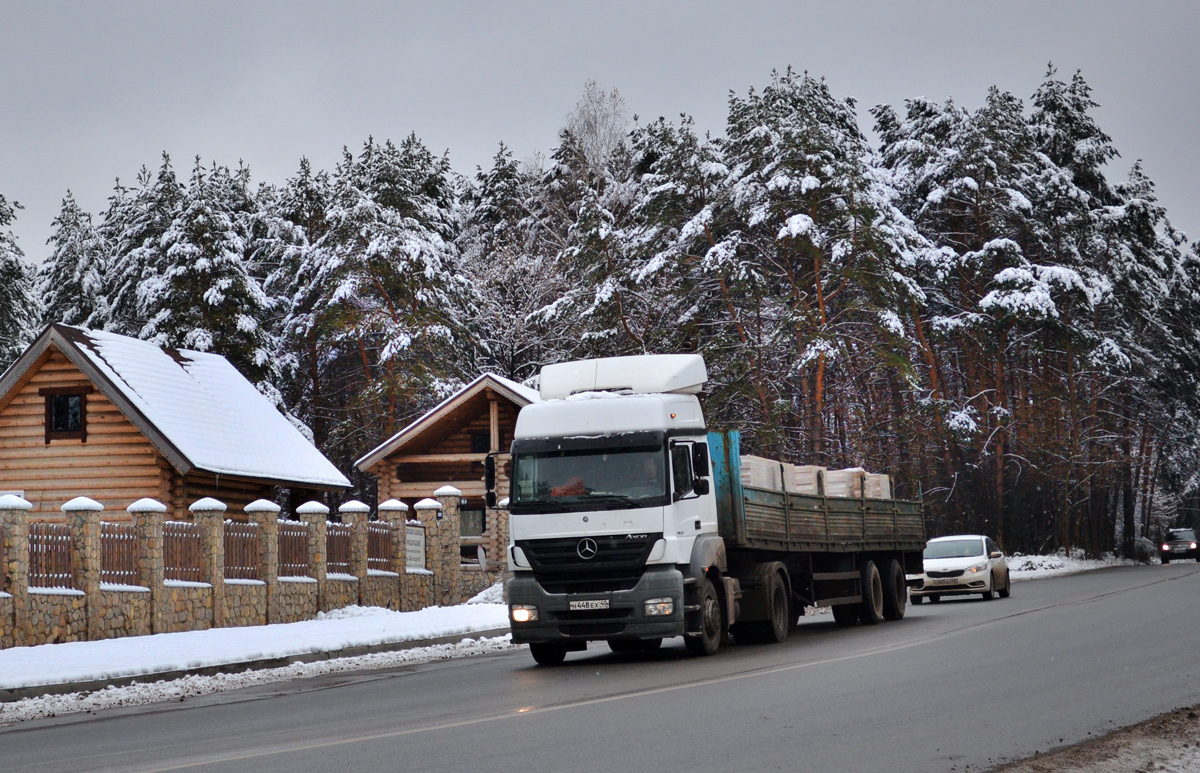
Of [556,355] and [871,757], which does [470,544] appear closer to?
[556,355]

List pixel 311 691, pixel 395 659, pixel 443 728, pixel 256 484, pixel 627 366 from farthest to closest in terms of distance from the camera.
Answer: pixel 256 484 < pixel 395 659 < pixel 627 366 < pixel 311 691 < pixel 443 728

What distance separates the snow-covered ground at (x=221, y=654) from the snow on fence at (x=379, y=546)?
60.5 inches

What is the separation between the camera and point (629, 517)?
52.8 feet

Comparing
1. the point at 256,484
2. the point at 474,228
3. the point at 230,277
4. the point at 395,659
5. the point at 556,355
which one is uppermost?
the point at 474,228

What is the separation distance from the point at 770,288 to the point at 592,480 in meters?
34.1

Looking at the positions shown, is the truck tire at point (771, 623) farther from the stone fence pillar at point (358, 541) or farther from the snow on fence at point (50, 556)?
the stone fence pillar at point (358, 541)

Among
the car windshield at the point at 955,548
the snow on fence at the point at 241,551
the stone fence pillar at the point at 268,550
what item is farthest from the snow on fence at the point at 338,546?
the car windshield at the point at 955,548

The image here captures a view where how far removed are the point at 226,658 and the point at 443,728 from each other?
28.1ft

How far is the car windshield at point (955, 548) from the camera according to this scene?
101 ft

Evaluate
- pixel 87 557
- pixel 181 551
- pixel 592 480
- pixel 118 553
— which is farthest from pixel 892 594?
pixel 87 557

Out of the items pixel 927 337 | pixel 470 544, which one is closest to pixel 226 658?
pixel 470 544

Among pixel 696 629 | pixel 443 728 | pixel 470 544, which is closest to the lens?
pixel 443 728

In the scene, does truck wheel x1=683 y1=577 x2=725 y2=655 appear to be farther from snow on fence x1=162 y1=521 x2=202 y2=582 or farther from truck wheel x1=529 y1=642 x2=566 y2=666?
snow on fence x1=162 y1=521 x2=202 y2=582

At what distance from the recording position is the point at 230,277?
5519 cm
